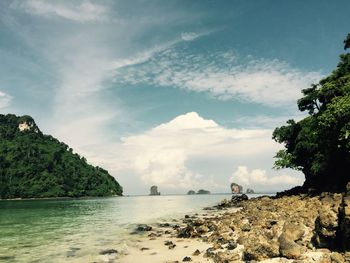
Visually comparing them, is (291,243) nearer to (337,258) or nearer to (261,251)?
(261,251)

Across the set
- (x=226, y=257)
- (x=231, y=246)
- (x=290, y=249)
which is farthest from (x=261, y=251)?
(x=231, y=246)

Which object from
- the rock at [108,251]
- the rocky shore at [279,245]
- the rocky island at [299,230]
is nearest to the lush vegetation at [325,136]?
the rocky island at [299,230]

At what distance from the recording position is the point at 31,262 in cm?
2022

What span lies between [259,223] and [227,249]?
6.73 metres

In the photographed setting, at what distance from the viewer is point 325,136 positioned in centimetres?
4119

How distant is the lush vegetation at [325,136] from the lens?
36.5 m

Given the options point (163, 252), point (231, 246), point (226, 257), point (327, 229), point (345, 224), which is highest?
point (345, 224)

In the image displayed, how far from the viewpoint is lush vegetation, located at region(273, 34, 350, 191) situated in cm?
3651

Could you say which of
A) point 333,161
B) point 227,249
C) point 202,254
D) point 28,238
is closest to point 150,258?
point 202,254

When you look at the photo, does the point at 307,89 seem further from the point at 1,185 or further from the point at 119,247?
the point at 1,185

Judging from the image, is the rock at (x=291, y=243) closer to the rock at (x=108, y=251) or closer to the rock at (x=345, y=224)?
the rock at (x=345, y=224)

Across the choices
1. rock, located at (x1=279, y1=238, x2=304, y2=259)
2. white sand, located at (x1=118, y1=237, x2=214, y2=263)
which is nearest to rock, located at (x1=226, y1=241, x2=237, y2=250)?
white sand, located at (x1=118, y1=237, x2=214, y2=263)

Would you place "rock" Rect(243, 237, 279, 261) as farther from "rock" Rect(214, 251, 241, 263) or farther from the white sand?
the white sand

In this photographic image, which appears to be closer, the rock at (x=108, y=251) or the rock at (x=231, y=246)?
the rock at (x=231, y=246)
